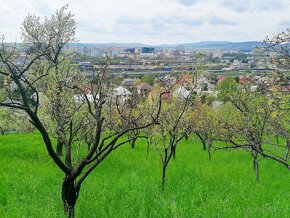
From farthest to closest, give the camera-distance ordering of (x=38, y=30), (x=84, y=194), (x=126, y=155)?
(x=126, y=155), (x=38, y=30), (x=84, y=194)

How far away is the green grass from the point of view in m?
9.75

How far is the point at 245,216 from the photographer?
9.04 meters

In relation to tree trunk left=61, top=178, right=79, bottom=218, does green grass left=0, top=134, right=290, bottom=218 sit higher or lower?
lower

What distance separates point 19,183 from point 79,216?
16.8ft

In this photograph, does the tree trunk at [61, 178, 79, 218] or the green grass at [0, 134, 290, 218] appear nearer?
the tree trunk at [61, 178, 79, 218]

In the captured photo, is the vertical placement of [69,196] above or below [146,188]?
above

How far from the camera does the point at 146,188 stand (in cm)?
1272

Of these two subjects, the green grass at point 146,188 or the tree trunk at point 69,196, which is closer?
the tree trunk at point 69,196

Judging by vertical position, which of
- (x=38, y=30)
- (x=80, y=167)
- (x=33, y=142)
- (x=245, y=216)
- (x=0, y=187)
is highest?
(x=38, y=30)

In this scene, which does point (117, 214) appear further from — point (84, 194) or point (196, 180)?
point (196, 180)

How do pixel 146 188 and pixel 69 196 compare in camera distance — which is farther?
pixel 146 188

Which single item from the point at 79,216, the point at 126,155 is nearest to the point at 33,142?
the point at 126,155

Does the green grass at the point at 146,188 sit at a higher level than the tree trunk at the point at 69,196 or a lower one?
lower

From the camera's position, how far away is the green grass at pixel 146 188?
9750 millimetres
